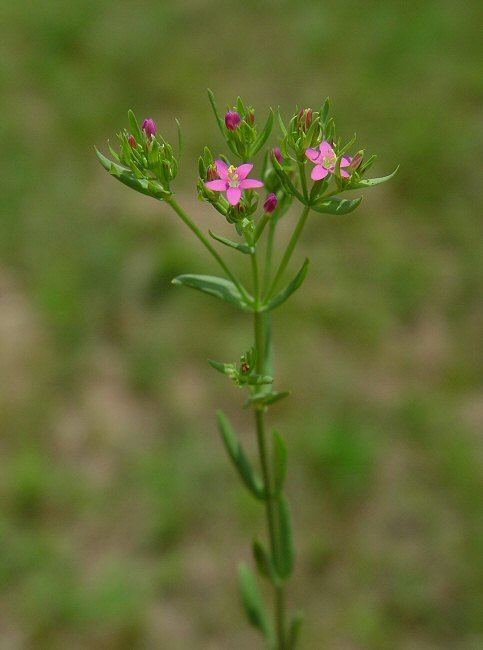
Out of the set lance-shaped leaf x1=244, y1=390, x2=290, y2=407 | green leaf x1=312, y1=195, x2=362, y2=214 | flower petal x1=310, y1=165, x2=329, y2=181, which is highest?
flower petal x1=310, y1=165, x2=329, y2=181

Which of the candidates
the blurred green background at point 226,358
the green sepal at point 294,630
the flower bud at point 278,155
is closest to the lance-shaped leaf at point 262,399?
the flower bud at point 278,155

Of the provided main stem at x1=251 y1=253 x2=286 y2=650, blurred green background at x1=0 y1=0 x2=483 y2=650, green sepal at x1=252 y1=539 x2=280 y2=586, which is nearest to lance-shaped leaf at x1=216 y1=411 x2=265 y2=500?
main stem at x1=251 y1=253 x2=286 y2=650

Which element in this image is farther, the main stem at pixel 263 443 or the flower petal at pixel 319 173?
the main stem at pixel 263 443

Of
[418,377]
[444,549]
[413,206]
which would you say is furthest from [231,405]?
[413,206]

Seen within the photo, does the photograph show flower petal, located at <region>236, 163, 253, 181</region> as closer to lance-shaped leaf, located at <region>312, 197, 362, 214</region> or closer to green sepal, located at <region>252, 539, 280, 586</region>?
lance-shaped leaf, located at <region>312, 197, 362, 214</region>

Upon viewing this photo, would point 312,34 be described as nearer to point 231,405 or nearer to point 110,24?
point 110,24

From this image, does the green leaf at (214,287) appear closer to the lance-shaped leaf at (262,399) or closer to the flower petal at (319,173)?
the lance-shaped leaf at (262,399)

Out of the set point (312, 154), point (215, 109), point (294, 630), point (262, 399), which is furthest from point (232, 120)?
point (294, 630)
